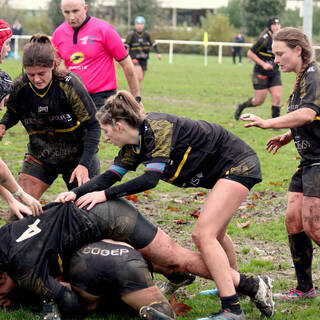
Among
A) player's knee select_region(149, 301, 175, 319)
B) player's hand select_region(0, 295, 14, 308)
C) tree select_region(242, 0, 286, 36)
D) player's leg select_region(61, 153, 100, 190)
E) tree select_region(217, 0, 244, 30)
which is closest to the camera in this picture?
player's knee select_region(149, 301, 175, 319)

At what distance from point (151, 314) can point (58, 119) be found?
7.20ft

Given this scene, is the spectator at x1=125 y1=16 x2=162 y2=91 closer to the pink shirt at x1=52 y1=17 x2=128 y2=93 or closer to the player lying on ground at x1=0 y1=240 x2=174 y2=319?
the pink shirt at x1=52 y1=17 x2=128 y2=93

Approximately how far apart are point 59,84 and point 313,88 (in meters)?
2.24

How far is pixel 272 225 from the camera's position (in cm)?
680

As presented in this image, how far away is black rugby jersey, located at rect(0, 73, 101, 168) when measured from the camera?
549cm

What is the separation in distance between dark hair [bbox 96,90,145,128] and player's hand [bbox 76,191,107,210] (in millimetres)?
540

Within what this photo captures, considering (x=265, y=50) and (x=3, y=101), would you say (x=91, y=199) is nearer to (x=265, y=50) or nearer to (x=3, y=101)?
(x=3, y=101)

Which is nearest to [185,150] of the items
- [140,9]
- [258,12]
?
[258,12]

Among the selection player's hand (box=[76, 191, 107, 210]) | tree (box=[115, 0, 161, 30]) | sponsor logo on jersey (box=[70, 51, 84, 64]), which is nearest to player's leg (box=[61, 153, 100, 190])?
player's hand (box=[76, 191, 107, 210])

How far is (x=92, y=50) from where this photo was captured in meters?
7.74

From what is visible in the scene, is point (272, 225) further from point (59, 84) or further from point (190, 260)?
point (59, 84)

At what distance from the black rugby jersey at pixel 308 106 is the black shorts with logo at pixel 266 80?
25.1 ft

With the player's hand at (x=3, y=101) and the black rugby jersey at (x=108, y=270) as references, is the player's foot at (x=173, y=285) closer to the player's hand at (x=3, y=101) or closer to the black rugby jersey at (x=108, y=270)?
the black rugby jersey at (x=108, y=270)

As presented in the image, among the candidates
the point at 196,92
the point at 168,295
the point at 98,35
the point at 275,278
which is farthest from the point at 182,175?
the point at 196,92
